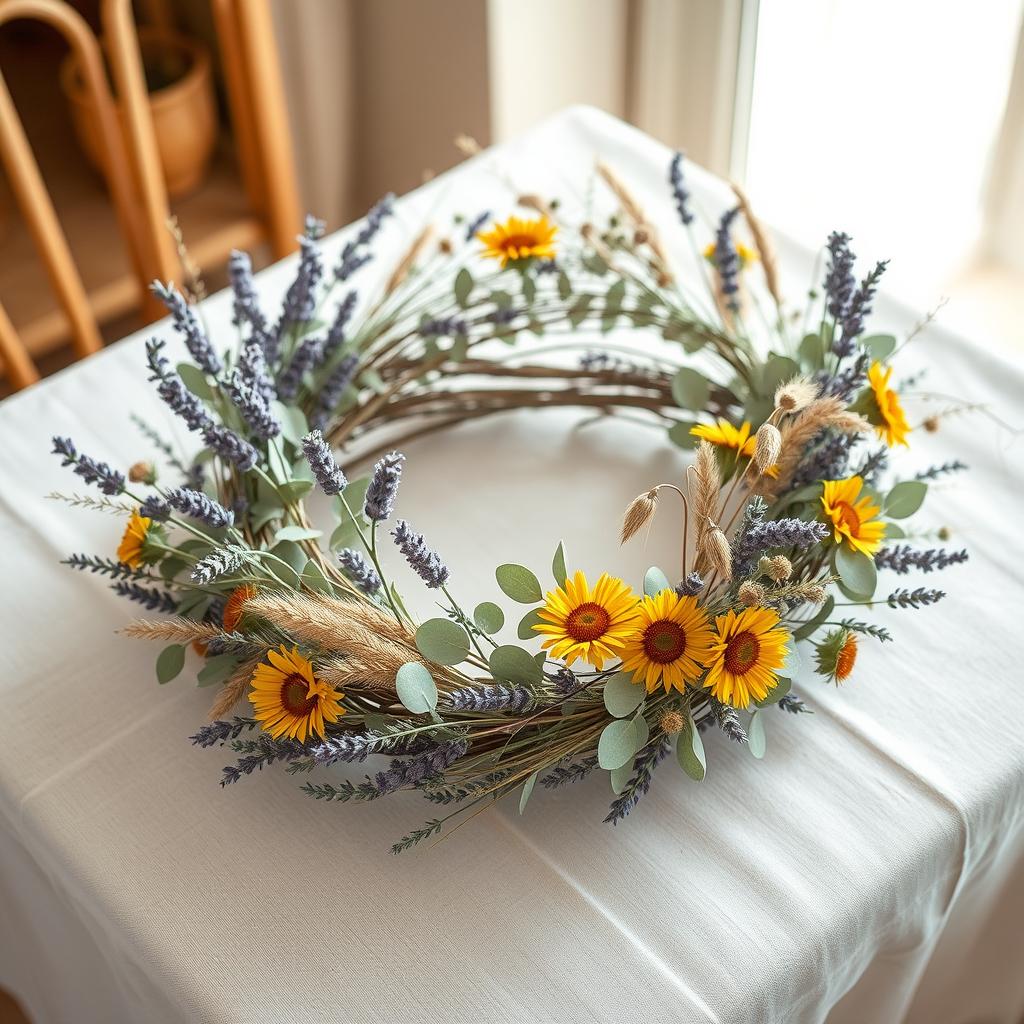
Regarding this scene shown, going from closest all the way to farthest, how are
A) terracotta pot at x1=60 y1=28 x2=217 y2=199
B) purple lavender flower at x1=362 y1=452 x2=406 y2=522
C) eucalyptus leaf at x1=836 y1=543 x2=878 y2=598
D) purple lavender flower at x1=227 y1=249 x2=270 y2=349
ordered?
purple lavender flower at x1=362 y1=452 x2=406 y2=522 → eucalyptus leaf at x1=836 y1=543 x2=878 y2=598 → purple lavender flower at x1=227 y1=249 x2=270 y2=349 → terracotta pot at x1=60 y1=28 x2=217 y2=199

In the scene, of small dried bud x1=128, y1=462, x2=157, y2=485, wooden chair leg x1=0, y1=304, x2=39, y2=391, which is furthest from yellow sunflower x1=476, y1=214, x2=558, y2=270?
wooden chair leg x1=0, y1=304, x2=39, y2=391

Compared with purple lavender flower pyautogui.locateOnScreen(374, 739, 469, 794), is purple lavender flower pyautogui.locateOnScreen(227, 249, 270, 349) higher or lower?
higher

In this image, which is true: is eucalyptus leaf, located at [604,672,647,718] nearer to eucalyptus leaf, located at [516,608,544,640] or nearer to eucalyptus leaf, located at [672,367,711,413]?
eucalyptus leaf, located at [516,608,544,640]

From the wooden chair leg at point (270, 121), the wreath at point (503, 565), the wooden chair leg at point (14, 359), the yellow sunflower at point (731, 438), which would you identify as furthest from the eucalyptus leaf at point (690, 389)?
the wooden chair leg at point (270, 121)

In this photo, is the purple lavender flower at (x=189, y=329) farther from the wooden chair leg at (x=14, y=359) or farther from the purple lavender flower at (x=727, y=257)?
the wooden chair leg at (x=14, y=359)

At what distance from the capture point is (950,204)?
1889mm

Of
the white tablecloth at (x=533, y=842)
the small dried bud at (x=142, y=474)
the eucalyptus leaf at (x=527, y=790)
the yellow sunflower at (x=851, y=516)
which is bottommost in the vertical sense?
the white tablecloth at (x=533, y=842)

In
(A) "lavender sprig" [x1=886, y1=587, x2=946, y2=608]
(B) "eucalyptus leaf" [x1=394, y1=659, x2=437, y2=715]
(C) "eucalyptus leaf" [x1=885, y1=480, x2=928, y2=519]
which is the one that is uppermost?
(B) "eucalyptus leaf" [x1=394, y1=659, x2=437, y2=715]

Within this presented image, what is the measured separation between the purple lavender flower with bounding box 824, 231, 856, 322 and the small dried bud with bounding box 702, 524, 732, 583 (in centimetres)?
25

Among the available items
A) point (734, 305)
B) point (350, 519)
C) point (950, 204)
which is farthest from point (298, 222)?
point (350, 519)

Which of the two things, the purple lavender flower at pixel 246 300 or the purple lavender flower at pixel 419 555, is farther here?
the purple lavender flower at pixel 246 300

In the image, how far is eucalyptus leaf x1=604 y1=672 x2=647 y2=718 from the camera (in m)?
0.76

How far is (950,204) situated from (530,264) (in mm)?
1132

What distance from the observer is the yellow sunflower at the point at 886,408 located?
0.88m
